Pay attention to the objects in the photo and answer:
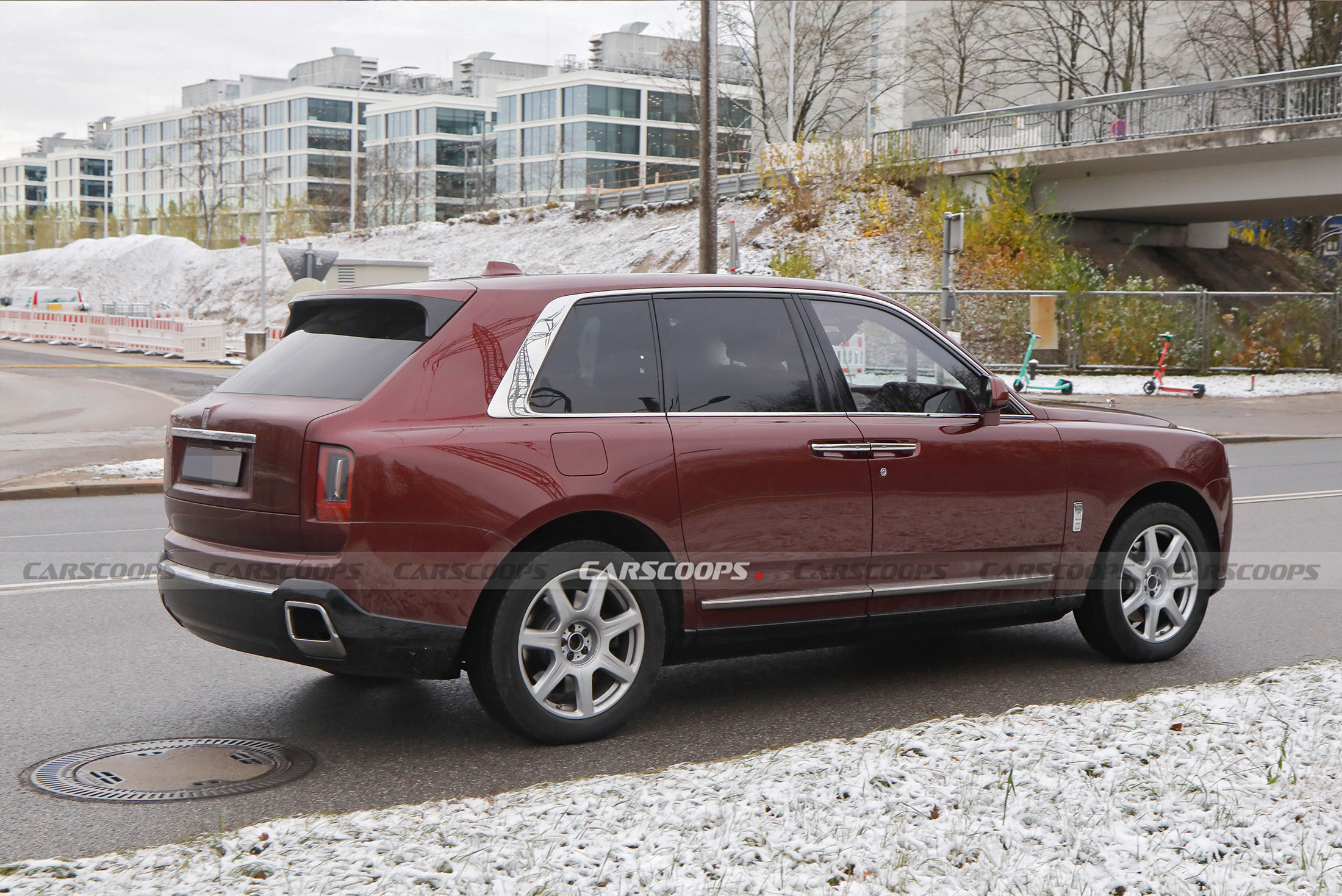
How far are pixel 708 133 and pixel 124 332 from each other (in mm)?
31912

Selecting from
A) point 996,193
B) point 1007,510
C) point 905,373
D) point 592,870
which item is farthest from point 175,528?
point 996,193

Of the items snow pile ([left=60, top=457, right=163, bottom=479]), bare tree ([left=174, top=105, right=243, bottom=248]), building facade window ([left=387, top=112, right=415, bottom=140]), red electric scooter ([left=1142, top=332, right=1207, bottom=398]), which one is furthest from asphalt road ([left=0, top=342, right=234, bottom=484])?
building facade window ([left=387, top=112, right=415, bottom=140])

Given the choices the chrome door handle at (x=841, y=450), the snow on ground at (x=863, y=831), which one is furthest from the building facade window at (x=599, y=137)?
the snow on ground at (x=863, y=831)

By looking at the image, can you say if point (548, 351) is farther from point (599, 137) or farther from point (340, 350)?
point (599, 137)

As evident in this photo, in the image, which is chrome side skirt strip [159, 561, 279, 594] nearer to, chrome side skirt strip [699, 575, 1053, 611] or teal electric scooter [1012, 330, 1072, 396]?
chrome side skirt strip [699, 575, 1053, 611]

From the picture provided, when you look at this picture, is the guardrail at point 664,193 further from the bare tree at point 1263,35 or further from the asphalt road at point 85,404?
the asphalt road at point 85,404

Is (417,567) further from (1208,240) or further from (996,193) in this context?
(1208,240)

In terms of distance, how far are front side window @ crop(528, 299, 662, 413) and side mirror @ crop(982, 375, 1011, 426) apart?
63.5 inches

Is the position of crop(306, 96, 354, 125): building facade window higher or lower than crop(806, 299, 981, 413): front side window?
higher

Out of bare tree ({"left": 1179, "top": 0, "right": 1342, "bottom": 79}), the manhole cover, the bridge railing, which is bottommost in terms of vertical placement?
the manhole cover

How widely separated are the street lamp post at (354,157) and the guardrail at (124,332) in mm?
26237

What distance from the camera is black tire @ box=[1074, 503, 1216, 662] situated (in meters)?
6.39

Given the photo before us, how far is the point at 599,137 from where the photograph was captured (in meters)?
111

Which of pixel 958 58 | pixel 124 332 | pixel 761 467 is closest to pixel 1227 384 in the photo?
pixel 761 467
